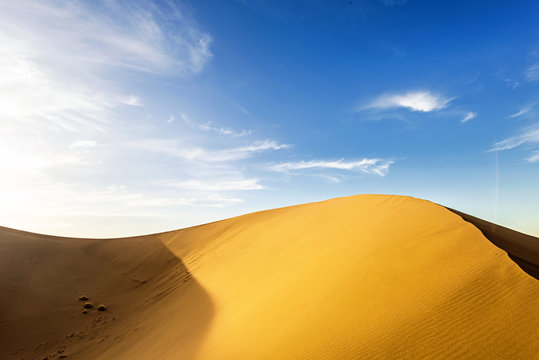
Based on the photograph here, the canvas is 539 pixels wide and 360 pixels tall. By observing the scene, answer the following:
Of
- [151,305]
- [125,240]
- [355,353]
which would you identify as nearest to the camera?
[355,353]

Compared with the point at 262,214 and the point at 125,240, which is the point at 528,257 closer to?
the point at 262,214

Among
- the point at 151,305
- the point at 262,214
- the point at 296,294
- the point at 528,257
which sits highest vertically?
the point at 262,214

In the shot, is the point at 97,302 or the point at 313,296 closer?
the point at 313,296

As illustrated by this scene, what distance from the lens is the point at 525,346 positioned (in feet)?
9.18

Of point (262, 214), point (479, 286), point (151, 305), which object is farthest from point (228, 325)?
point (262, 214)

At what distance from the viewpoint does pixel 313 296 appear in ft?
16.1

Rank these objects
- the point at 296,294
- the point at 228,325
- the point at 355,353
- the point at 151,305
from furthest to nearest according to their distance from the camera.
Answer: the point at 151,305
the point at 228,325
the point at 296,294
the point at 355,353

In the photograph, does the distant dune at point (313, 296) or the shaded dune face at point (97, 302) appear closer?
the distant dune at point (313, 296)

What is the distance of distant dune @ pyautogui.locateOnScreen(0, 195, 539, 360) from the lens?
3.26 m

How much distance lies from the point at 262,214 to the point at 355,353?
1376 centimetres

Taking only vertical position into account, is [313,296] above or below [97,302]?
above

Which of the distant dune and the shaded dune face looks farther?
the shaded dune face

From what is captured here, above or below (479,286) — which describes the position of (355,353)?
below

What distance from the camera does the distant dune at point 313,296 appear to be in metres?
3.26
